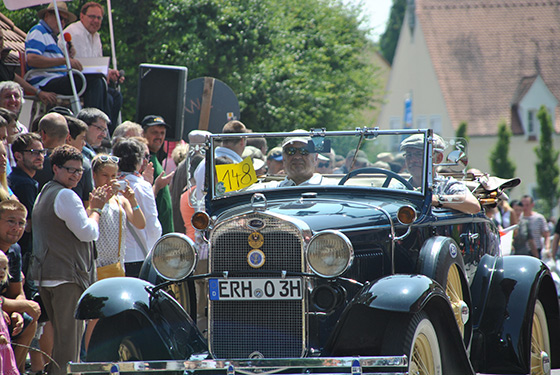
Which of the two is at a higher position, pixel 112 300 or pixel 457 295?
pixel 112 300

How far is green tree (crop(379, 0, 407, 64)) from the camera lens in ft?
238

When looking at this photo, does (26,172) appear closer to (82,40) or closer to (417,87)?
(82,40)

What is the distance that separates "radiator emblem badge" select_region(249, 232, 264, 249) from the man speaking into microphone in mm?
5353

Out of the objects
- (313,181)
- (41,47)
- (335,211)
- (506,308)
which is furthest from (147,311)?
(41,47)

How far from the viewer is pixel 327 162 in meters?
5.82

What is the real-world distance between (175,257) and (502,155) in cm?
3567

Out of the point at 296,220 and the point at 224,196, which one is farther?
the point at 224,196

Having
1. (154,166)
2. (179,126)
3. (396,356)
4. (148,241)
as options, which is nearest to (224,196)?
(148,241)

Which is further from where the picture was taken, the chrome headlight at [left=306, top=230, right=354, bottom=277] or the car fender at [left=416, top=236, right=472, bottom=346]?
the car fender at [left=416, top=236, right=472, bottom=346]

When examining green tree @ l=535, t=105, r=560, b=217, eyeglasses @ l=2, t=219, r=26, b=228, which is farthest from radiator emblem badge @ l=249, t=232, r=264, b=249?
green tree @ l=535, t=105, r=560, b=217

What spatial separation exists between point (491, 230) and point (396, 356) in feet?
8.89

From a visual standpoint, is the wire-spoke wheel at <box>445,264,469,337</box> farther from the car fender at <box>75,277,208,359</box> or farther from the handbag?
the handbag

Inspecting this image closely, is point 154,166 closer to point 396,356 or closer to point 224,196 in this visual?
point 224,196

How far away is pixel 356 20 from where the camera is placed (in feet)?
97.3
